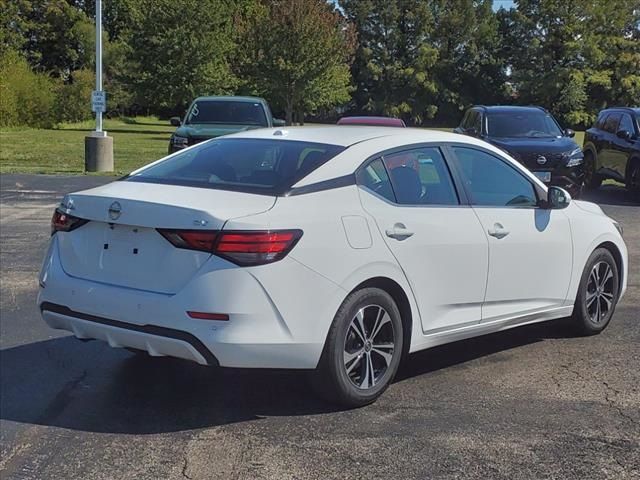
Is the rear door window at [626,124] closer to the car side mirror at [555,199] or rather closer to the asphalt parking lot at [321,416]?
the asphalt parking lot at [321,416]

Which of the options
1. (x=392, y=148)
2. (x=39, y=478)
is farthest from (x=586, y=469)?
(x=39, y=478)

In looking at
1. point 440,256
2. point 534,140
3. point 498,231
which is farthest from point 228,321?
point 534,140

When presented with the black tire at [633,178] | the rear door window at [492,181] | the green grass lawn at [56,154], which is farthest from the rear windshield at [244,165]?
the green grass lawn at [56,154]

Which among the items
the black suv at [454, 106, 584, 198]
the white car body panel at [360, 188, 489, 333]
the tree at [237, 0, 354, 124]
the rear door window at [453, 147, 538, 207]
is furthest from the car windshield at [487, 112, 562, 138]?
the tree at [237, 0, 354, 124]

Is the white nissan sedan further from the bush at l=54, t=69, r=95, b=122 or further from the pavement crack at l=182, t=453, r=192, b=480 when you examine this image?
the bush at l=54, t=69, r=95, b=122

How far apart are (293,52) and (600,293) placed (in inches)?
1535

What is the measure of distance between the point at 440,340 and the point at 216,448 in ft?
5.47

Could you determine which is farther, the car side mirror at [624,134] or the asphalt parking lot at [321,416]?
the car side mirror at [624,134]

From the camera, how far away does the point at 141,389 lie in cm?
514

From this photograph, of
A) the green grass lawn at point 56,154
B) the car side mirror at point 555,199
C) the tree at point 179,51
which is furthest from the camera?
the tree at point 179,51

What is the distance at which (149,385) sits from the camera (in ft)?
17.1

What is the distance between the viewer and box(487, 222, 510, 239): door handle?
5.38 metres

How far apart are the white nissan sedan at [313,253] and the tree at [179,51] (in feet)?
137

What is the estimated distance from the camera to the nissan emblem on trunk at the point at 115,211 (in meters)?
4.48
